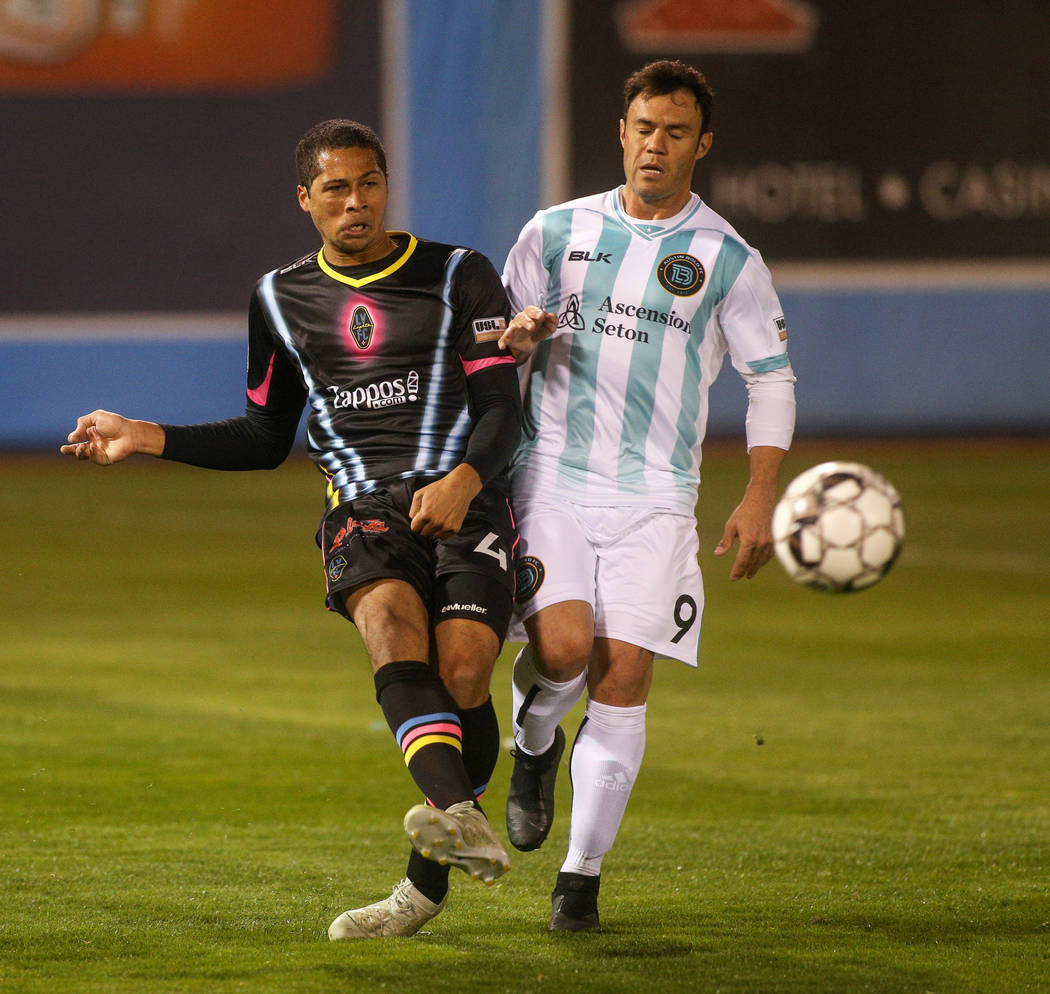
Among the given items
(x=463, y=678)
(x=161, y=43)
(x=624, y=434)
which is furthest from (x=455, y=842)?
(x=161, y=43)

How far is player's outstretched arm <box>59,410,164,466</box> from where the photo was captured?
443 centimetres

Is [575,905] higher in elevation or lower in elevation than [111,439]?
lower

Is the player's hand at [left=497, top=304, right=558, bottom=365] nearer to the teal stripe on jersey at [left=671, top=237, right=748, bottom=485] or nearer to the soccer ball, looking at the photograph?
the teal stripe on jersey at [left=671, top=237, right=748, bottom=485]

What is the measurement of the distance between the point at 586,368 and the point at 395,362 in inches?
22.0

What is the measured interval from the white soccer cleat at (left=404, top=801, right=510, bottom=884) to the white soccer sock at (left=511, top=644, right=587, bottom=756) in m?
0.85

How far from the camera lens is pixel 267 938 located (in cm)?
431

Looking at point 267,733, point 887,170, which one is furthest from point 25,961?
point 887,170

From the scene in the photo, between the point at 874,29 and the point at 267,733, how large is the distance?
1363 cm

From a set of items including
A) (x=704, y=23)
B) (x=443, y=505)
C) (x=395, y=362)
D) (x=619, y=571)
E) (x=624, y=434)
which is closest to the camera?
(x=443, y=505)

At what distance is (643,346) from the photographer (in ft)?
15.4

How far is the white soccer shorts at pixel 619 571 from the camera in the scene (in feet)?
14.9

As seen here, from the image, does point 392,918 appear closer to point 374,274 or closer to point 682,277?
point 374,274

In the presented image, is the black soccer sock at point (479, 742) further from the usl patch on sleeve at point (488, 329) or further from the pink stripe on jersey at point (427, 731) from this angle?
the usl patch on sleeve at point (488, 329)

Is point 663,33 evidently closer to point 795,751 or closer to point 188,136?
point 188,136
